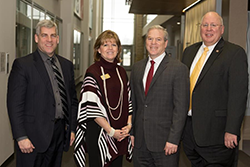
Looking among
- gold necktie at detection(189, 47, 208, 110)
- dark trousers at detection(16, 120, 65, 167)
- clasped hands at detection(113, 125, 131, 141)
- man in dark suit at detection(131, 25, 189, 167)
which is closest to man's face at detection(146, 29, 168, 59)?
man in dark suit at detection(131, 25, 189, 167)

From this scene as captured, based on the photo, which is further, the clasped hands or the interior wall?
the interior wall

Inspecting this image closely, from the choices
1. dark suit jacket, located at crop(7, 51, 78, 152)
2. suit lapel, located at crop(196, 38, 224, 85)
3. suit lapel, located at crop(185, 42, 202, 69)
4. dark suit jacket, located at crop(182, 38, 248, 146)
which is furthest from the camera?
suit lapel, located at crop(185, 42, 202, 69)

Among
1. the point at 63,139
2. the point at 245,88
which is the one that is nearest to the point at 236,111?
the point at 245,88

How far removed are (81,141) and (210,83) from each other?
4.50ft

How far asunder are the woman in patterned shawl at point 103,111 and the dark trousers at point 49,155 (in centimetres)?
22

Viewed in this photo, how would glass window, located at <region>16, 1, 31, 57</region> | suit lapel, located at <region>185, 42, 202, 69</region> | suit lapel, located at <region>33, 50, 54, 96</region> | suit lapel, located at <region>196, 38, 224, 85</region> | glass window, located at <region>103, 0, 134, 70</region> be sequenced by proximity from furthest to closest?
glass window, located at <region>103, 0, 134, 70</region> → glass window, located at <region>16, 1, 31, 57</region> → suit lapel, located at <region>185, 42, 202, 69</region> → suit lapel, located at <region>196, 38, 224, 85</region> → suit lapel, located at <region>33, 50, 54, 96</region>

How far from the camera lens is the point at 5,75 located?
457cm

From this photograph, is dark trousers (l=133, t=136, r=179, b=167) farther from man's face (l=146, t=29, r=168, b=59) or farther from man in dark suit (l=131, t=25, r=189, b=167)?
man's face (l=146, t=29, r=168, b=59)

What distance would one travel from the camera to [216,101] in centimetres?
276

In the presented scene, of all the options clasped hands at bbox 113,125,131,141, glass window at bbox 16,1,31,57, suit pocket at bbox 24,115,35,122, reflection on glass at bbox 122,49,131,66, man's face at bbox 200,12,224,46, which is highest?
reflection on glass at bbox 122,49,131,66

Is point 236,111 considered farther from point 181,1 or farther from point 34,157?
point 181,1

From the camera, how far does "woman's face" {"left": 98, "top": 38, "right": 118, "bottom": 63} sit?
2637 millimetres

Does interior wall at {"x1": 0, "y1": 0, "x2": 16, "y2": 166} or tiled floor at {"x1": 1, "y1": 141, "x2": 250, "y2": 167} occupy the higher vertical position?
interior wall at {"x1": 0, "y1": 0, "x2": 16, "y2": 166}

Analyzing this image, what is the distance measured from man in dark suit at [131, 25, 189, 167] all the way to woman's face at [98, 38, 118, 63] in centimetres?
31
